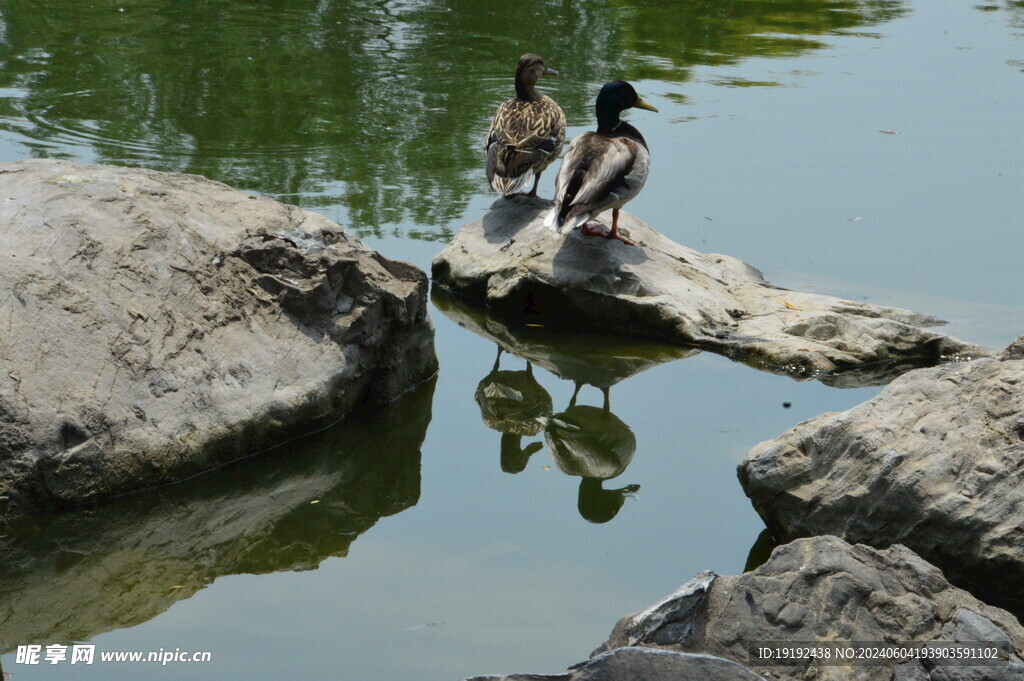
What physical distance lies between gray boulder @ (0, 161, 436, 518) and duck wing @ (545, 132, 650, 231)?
1.18m

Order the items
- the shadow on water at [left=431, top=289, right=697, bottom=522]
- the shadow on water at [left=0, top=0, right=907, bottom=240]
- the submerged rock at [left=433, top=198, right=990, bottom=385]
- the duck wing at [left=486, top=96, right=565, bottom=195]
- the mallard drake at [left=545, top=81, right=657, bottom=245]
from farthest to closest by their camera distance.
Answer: the shadow on water at [left=0, top=0, right=907, bottom=240]
the duck wing at [left=486, top=96, right=565, bottom=195]
the mallard drake at [left=545, top=81, right=657, bottom=245]
the submerged rock at [left=433, top=198, right=990, bottom=385]
the shadow on water at [left=431, top=289, right=697, bottom=522]

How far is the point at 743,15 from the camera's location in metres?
17.1

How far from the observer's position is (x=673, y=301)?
7348mm

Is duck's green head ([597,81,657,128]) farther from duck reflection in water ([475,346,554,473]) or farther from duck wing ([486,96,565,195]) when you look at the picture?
duck reflection in water ([475,346,554,473])

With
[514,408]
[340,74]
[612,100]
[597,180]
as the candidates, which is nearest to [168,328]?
[514,408]

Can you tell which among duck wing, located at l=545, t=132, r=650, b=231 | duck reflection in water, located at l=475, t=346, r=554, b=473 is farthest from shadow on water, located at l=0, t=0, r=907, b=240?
duck reflection in water, located at l=475, t=346, r=554, b=473

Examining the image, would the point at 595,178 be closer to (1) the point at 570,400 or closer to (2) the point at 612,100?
(2) the point at 612,100

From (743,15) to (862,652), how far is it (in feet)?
48.0

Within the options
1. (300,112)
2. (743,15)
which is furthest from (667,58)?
(300,112)

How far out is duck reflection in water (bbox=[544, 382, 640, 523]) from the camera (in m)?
5.50

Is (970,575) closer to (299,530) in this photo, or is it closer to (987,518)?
(987,518)

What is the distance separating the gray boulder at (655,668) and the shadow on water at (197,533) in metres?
1.79

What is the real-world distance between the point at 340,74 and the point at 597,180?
20.3 ft

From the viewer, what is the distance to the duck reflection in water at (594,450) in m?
5.50
